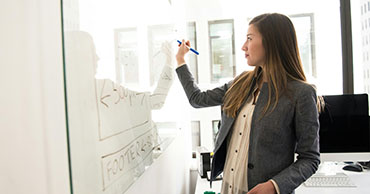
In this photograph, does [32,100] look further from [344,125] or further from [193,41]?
[193,41]

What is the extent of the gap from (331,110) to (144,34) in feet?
4.63

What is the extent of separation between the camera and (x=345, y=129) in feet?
5.71

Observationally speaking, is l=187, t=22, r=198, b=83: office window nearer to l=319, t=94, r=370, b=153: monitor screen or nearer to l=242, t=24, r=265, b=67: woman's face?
l=319, t=94, r=370, b=153: monitor screen

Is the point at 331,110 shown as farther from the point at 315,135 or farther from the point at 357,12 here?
the point at 357,12

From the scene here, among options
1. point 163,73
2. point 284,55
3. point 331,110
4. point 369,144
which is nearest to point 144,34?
point 163,73

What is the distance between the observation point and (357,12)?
7.88 feet

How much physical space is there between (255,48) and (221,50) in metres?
1.37

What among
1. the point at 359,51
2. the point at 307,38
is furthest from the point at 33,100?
the point at 359,51

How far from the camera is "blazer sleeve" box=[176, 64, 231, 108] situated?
1285 millimetres

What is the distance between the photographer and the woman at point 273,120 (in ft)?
3.34

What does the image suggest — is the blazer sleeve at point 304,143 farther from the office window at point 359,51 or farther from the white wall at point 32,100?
the office window at point 359,51

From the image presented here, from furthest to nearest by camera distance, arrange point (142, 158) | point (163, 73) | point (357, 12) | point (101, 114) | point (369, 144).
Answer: point (357, 12), point (369, 144), point (163, 73), point (142, 158), point (101, 114)

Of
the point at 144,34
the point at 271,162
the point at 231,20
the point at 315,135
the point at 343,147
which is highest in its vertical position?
the point at 231,20

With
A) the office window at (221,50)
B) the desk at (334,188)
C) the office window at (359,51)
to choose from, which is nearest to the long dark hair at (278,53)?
the desk at (334,188)
